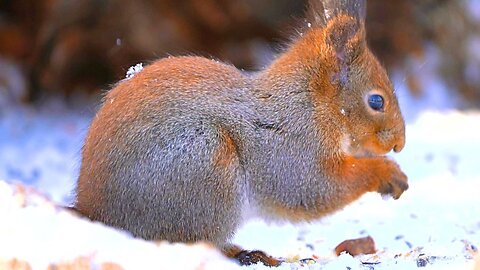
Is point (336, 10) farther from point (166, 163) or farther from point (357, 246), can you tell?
point (166, 163)

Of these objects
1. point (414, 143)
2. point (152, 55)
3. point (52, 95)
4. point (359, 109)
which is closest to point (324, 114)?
point (359, 109)

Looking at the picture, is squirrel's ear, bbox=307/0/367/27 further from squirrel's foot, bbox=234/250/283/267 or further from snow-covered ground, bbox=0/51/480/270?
squirrel's foot, bbox=234/250/283/267

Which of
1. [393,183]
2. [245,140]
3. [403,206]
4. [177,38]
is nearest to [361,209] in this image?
[403,206]

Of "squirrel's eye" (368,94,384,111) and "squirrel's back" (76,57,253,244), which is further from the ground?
"squirrel's eye" (368,94,384,111)

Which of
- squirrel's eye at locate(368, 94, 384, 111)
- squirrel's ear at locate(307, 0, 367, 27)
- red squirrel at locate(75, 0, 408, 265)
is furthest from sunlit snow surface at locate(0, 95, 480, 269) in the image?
squirrel's ear at locate(307, 0, 367, 27)

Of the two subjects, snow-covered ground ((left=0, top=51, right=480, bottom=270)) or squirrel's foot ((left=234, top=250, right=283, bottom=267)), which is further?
squirrel's foot ((left=234, top=250, right=283, bottom=267))

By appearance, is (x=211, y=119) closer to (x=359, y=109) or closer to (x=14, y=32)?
(x=359, y=109)
